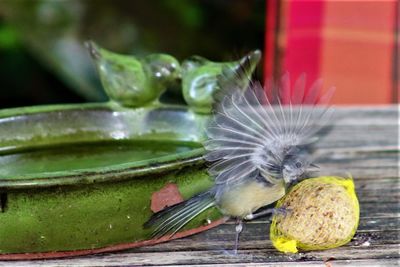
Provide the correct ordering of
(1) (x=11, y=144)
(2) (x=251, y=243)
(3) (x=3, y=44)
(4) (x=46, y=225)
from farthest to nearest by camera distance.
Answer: (3) (x=3, y=44) → (1) (x=11, y=144) → (2) (x=251, y=243) → (4) (x=46, y=225)

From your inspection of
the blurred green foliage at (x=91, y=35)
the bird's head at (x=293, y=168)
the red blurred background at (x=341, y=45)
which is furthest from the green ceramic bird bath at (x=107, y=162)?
the blurred green foliage at (x=91, y=35)

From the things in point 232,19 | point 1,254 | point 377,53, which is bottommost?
point 1,254

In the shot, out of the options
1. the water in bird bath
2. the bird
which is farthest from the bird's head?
the water in bird bath

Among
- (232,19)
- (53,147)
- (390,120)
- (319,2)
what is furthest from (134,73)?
(232,19)


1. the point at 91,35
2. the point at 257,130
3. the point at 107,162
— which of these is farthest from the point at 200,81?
the point at 91,35

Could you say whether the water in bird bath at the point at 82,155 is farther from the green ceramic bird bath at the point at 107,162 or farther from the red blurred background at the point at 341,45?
the red blurred background at the point at 341,45

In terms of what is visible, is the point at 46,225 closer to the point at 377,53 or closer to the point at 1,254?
the point at 1,254
